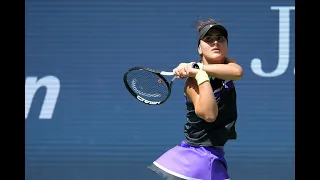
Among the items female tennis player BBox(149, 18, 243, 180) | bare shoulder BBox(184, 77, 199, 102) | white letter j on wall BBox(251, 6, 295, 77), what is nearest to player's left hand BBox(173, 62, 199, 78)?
female tennis player BBox(149, 18, 243, 180)

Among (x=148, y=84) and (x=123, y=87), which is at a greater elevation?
(x=148, y=84)

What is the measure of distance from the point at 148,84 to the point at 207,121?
54cm

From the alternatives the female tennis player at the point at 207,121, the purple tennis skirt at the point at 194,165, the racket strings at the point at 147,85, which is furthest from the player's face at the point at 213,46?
the purple tennis skirt at the point at 194,165

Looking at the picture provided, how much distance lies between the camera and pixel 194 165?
160 inches

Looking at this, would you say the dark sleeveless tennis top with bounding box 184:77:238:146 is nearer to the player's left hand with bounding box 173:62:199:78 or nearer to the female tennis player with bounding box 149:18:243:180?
the female tennis player with bounding box 149:18:243:180

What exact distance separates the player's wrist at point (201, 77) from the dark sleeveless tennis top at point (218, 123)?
152 millimetres

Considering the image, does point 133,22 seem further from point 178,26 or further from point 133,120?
point 133,120

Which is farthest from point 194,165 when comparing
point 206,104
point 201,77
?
point 201,77

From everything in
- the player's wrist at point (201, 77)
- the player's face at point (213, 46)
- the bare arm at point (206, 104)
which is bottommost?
the bare arm at point (206, 104)

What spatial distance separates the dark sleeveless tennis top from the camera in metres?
4.08

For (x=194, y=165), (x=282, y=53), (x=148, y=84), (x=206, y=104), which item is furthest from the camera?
(x=282, y=53)

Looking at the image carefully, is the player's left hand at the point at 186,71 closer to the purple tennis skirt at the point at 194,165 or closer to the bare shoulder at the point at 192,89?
the bare shoulder at the point at 192,89

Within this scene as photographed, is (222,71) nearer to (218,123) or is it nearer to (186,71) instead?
(186,71)

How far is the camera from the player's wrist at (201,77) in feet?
12.9
